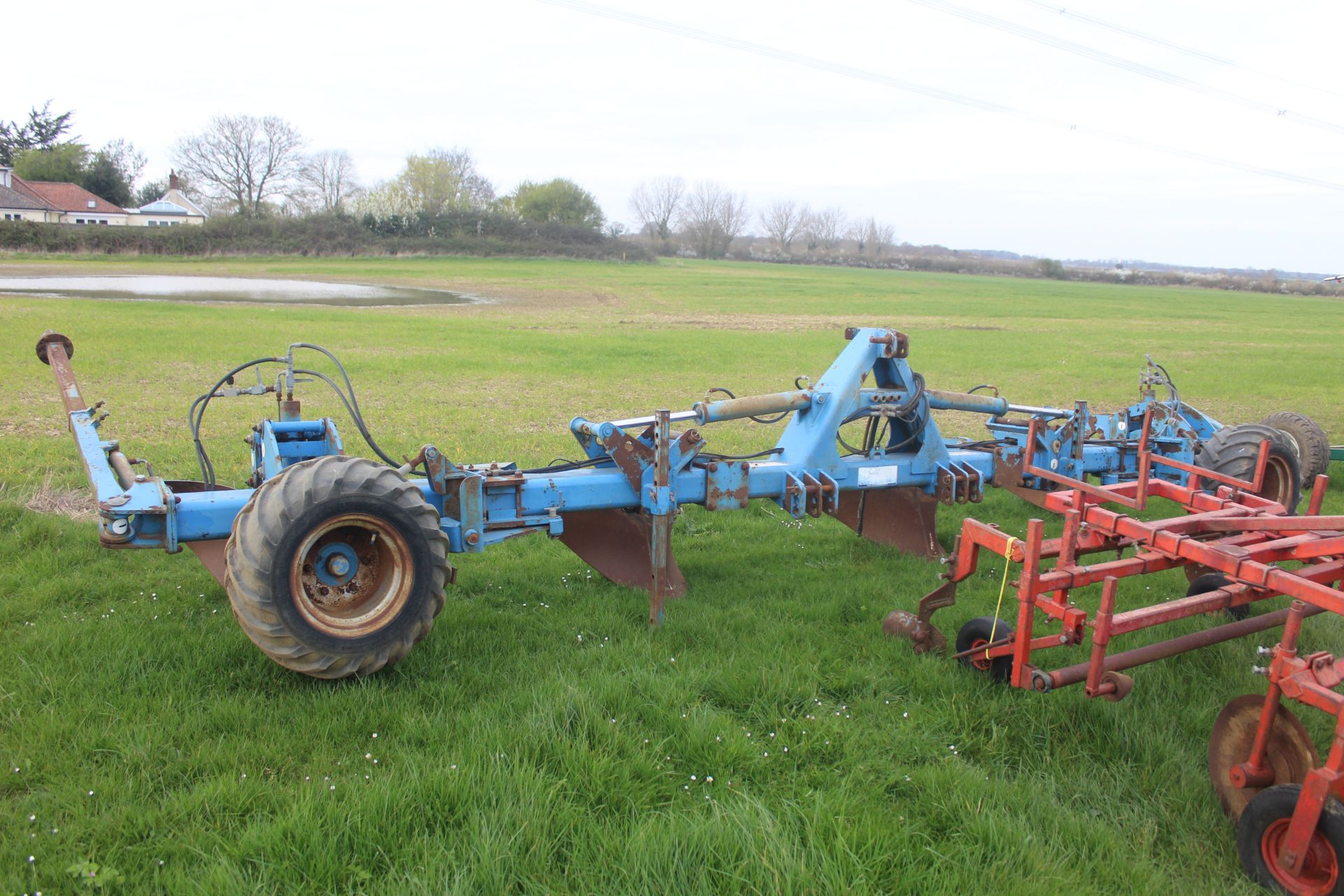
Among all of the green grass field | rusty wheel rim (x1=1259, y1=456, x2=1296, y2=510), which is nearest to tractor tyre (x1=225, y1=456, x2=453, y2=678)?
the green grass field

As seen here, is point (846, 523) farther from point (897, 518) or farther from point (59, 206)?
point (59, 206)

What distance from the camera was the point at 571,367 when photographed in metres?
17.3

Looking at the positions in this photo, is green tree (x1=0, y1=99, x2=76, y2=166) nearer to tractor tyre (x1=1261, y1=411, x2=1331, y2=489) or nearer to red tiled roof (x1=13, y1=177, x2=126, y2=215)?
red tiled roof (x1=13, y1=177, x2=126, y2=215)

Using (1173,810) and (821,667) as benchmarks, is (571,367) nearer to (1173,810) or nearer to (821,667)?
(821,667)

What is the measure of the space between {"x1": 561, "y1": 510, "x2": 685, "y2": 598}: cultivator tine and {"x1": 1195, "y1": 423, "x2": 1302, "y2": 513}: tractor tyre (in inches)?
172

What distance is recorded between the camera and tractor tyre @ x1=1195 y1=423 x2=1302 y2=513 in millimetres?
7188

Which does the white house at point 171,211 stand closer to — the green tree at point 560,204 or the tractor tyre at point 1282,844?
the green tree at point 560,204

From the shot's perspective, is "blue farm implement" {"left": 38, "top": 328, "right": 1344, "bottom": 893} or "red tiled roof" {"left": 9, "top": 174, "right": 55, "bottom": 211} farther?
"red tiled roof" {"left": 9, "top": 174, "right": 55, "bottom": 211}

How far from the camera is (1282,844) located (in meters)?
3.29

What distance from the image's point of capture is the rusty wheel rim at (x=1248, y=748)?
3.54m

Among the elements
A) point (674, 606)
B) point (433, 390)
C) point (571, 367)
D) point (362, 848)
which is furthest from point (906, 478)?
point (571, 367)

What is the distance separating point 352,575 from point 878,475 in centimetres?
345

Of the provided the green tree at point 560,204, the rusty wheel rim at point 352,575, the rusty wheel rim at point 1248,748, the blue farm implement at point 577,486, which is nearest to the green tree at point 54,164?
the green tree at point 560,204

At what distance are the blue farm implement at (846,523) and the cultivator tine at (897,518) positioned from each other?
2 centimetres
